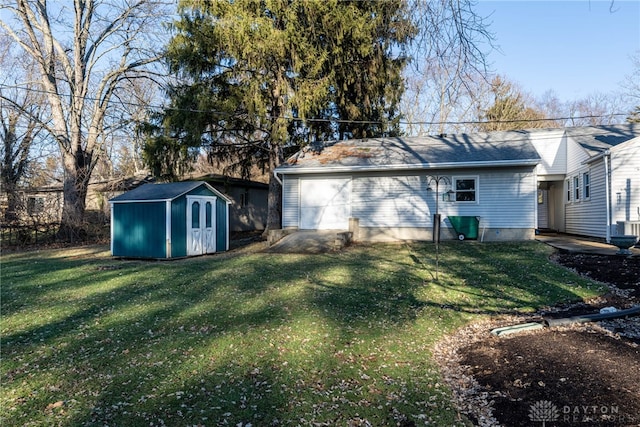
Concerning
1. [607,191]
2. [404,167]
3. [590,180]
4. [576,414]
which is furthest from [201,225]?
[590,180]

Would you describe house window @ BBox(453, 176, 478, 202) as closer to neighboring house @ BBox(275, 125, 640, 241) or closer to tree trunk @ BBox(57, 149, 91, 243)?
neighboring house @ BBox(275, 125, 640, 241)

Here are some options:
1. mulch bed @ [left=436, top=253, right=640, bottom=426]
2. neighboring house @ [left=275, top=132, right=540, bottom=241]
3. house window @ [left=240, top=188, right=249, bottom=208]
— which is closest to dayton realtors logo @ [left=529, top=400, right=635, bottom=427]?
mulch bed @ [left=436, top=253, right=640, bottom=426]

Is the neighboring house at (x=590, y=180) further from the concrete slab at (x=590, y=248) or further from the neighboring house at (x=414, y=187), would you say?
the neighboring house at (x=414, y=187)

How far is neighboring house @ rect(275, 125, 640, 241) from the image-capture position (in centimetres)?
1348

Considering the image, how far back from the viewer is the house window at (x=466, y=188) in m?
14.6

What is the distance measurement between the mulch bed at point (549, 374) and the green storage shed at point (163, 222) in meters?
10.4

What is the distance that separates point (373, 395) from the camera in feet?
12.7

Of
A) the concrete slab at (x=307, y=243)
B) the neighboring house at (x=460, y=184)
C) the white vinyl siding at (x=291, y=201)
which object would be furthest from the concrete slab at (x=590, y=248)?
the white vinyl siding at (x=291, y=201)

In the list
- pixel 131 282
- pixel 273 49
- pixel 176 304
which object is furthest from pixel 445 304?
pixel 273 49

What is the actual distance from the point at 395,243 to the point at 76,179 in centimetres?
1598

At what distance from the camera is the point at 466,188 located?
14742 millimetres

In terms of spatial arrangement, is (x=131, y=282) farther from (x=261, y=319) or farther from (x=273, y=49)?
(x=273, y=49)

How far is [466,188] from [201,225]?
390 inches

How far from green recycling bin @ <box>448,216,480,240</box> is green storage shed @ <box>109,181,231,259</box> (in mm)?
9186
